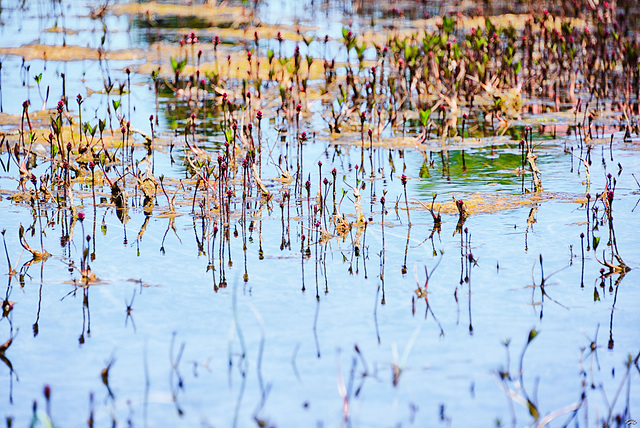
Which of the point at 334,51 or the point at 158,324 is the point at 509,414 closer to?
the point at 158,324

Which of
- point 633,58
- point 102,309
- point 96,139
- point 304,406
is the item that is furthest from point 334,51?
point 304,406

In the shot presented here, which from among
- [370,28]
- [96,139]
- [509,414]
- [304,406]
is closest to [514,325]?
[509,414]

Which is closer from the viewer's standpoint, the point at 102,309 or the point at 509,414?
the point at 509,414

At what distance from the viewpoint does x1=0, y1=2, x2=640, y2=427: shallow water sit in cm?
318

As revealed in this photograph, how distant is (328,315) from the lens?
3.95 m

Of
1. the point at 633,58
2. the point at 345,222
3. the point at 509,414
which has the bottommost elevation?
the point at 509,414

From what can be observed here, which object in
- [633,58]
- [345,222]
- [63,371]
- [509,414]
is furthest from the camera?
[633,58]

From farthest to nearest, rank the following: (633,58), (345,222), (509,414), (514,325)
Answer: (633,58) → (345,222) → (514,325) → (509,414)

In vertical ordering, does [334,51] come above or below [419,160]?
above

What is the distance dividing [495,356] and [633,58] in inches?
272

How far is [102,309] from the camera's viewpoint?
4031 mm

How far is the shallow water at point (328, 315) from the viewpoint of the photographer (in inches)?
125

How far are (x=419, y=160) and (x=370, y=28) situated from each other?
8251 mm

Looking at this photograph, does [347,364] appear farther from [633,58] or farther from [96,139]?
[633,58]
